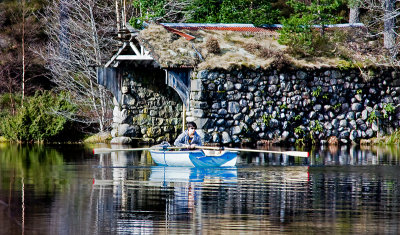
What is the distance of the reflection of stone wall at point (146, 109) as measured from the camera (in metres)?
30.9

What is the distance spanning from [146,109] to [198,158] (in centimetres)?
1209

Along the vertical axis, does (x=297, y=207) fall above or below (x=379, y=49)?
below

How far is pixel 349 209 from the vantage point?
12.5m

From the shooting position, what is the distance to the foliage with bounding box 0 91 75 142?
31.3 metres

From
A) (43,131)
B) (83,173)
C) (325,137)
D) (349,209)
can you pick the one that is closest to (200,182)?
(83,173)

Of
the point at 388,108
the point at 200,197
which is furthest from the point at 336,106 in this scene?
the point at 200,197

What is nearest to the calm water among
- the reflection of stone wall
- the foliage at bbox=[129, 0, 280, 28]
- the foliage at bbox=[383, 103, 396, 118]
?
the foliage at bbox=[383, 103, 396, 118]

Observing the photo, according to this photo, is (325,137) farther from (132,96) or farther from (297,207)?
(297,207)

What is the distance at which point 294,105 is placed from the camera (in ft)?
95.6

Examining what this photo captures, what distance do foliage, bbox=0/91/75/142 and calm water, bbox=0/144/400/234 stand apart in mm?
9158

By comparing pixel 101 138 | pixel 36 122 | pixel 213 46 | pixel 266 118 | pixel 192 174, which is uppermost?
pixel 213 46

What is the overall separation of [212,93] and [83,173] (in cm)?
1084

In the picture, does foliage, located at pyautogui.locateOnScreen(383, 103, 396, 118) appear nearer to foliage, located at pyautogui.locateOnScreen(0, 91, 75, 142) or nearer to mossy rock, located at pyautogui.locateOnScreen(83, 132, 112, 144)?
mossy rock, located at pyautogui.locateOnScreen(83, 132, 112, 144)

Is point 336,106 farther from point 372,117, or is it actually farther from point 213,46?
point 213,46
